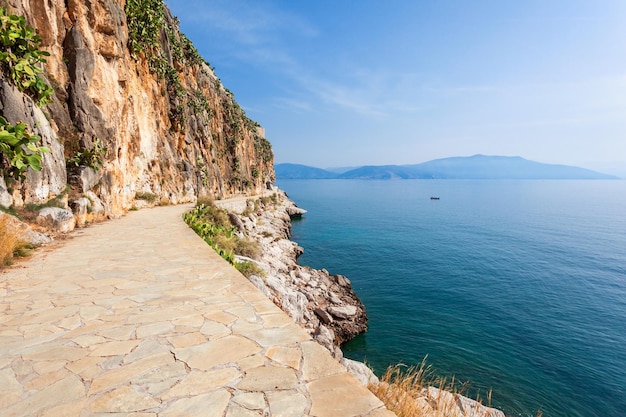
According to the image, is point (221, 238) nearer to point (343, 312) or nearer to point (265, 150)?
point (343, 312)

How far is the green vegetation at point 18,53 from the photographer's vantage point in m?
9.22

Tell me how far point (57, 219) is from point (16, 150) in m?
2.53

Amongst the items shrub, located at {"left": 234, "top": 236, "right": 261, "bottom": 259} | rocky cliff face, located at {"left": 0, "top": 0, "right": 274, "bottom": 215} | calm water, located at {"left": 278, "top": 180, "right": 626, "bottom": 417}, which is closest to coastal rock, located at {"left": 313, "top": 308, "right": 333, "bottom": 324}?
calm water, located at {"left": 278, "top": 180, "right": 626, "bottom": 417}

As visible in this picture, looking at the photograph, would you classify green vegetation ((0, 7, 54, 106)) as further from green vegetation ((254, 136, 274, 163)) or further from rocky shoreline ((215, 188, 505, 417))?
green vegetation ((254, 136, 274, 163))

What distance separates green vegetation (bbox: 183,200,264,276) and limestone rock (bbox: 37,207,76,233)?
425 centimetres

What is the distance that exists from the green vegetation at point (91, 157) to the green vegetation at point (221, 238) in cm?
459

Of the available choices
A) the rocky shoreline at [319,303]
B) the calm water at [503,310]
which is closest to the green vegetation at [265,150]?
the calm water at [503,310]

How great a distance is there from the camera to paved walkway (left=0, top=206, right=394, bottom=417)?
2.67 m

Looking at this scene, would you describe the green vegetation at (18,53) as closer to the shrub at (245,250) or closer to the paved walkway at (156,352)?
the paved walkway at (156,352)

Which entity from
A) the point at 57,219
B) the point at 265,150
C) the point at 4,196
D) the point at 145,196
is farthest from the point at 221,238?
the point at 265,150

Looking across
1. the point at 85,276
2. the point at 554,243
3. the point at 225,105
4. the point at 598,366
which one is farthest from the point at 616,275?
the point at 225,105

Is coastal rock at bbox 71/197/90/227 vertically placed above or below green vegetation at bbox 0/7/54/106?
below

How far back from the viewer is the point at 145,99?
908 inches

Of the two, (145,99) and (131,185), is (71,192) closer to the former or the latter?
(131,185)
